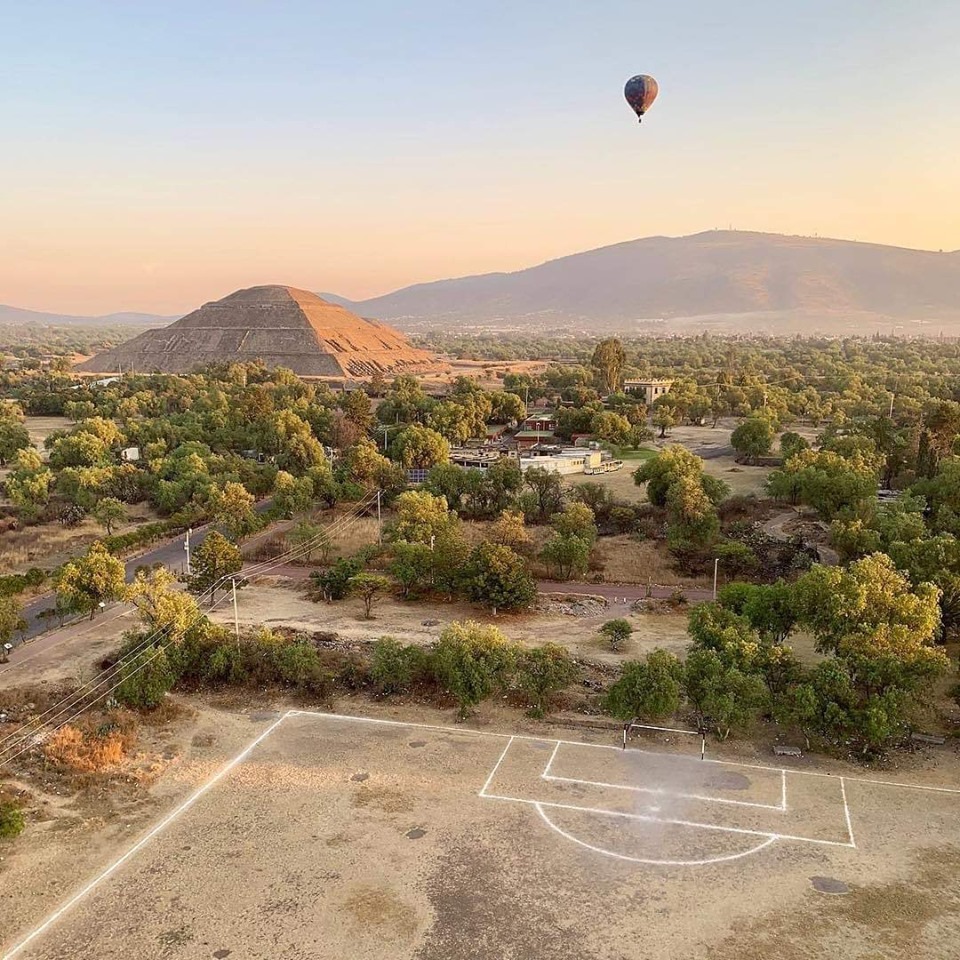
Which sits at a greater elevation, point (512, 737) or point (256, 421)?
point (256, 421)

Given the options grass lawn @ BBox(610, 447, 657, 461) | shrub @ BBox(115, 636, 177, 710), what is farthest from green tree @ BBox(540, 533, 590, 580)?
grass lawn @ BBox(610, 447, 657, 461)

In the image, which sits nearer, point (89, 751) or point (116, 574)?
point (89, 751)

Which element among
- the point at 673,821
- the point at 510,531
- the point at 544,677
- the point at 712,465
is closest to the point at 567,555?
the point at 510,531

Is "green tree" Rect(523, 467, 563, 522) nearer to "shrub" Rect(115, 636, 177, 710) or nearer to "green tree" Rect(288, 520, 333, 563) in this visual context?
"green tree" Rect(288, 520, 333, 563)

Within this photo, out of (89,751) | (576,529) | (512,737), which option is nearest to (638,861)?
(512,737)

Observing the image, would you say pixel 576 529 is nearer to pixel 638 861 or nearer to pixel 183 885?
pixel 638 861

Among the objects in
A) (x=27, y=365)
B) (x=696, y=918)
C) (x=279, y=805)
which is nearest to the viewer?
(x=696, y=918)

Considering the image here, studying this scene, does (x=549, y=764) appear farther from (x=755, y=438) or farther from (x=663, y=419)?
(x=663, y=419)

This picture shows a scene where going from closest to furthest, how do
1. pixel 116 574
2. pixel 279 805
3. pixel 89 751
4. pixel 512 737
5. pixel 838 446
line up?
pixel 279 805 → pixel 89 751 → pixel 512 737 → pixel 116 574 → pixel 838 446
